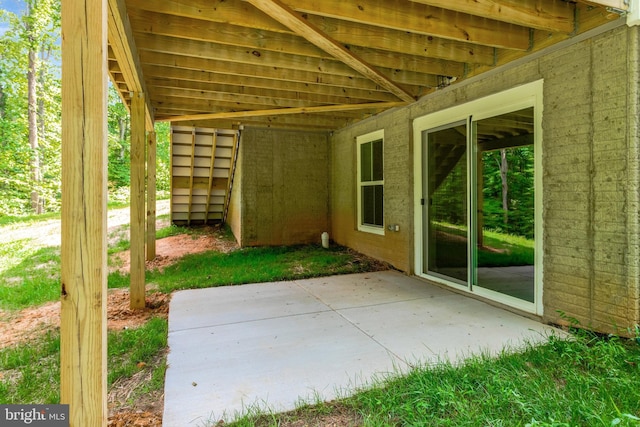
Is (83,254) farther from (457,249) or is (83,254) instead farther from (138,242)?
(457,249)

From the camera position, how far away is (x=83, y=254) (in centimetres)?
129

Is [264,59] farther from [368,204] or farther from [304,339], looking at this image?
[368,204]

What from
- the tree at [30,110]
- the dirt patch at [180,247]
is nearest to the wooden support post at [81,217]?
the dirt patch at [180,247]

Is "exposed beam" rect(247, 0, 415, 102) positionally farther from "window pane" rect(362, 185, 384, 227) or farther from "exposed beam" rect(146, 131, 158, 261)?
"exposed beam" rect(146, 131, 158, 261)

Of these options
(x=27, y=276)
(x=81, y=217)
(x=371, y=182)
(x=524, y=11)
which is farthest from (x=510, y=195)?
(x=27, y=276)

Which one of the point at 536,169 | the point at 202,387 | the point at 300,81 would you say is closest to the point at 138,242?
the point at 202,387

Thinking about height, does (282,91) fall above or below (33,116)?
below

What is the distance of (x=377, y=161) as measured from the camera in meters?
6.03

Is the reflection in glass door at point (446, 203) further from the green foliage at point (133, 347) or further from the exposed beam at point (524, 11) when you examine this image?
the green foliage at point (133, 347)

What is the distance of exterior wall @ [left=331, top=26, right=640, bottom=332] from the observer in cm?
259

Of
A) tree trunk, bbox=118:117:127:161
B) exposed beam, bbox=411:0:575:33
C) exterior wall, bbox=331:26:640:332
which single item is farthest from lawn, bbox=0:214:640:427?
tree trunk, bbox=118:117:127:161

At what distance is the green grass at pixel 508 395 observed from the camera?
1734 mm

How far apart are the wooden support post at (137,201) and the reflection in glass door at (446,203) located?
11.4ft

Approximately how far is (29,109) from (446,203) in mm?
15254
